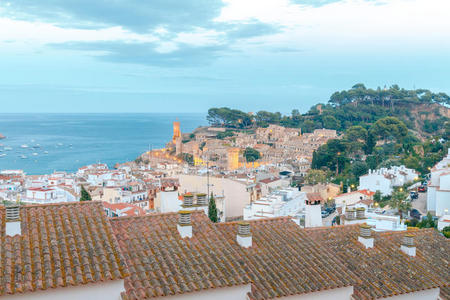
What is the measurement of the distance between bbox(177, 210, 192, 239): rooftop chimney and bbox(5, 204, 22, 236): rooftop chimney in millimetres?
2138

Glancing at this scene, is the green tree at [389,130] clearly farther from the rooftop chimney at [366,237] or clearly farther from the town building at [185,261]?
the town building at [185,261]

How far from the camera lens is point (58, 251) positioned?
5.38 m

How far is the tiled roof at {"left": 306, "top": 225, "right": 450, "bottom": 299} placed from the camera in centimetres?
723

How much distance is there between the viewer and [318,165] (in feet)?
163

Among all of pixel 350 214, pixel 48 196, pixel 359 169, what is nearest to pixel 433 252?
pixel 350 214

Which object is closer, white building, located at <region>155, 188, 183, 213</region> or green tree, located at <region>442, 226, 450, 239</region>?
white building, located at <region>155, 188, 183, 213</region>

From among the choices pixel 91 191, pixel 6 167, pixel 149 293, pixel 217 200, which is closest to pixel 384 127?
pixel 217 200

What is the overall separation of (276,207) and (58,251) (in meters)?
22.3

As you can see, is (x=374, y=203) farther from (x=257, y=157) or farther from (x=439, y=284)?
(x=257, y=157)

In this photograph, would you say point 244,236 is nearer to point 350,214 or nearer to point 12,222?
point 12,222

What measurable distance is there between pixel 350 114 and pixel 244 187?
5267cm

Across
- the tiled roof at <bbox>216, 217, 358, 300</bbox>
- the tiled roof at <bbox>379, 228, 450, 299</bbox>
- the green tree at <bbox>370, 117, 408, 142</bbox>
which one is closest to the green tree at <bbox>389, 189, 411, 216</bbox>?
the tiled roof at <bbox>379, 228, 450, 299</bbox>

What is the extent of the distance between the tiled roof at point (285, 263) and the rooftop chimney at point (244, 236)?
7cm

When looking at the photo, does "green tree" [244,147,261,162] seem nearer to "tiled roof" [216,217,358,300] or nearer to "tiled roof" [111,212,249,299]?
"tiled roof" [216,217,358,300]
